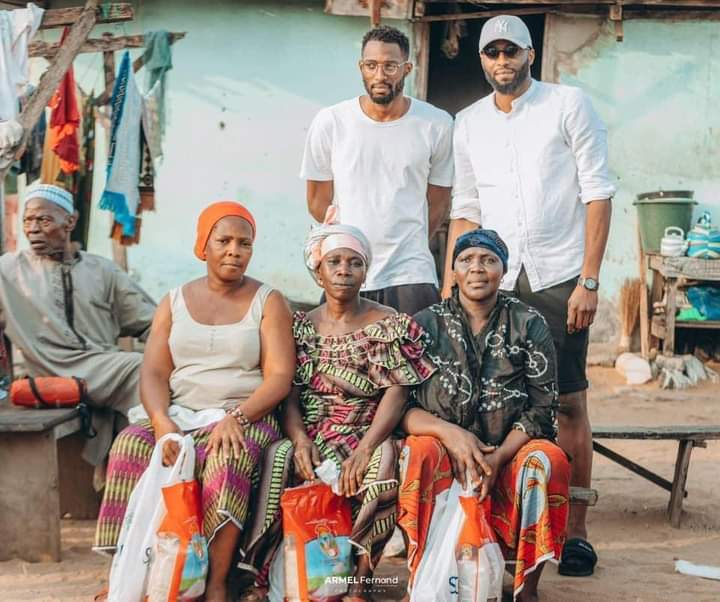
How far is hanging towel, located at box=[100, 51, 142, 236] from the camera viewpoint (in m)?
7.38

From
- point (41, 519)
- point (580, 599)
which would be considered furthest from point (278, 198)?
point (580, 599)

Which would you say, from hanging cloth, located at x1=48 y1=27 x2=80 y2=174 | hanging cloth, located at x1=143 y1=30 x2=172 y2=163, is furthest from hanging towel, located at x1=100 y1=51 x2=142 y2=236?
hanging cloth, located at x1=48 y1=27 x2=80 y2=174

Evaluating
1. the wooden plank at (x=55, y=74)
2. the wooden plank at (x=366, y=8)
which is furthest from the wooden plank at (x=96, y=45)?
the wooden plank at (x=366, y=8)

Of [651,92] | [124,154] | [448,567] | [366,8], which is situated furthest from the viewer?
[651,92]

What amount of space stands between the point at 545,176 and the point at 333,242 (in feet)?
A: 3.10

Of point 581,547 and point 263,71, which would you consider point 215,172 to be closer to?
point 263,71

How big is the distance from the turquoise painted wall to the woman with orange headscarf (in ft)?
20.6

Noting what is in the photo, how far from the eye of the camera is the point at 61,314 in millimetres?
5082

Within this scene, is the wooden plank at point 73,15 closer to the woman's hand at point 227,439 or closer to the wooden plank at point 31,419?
the wooden plank at point 31,419

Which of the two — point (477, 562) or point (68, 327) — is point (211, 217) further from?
point (477, 562)

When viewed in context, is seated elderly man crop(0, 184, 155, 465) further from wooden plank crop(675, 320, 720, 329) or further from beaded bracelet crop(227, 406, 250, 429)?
wooden plank crop(675, 320, 720, 329)

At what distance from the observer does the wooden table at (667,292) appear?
29.9ft

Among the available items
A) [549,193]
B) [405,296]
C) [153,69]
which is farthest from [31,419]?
[153,69]

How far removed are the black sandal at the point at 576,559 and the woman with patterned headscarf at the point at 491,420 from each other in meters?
0.49
